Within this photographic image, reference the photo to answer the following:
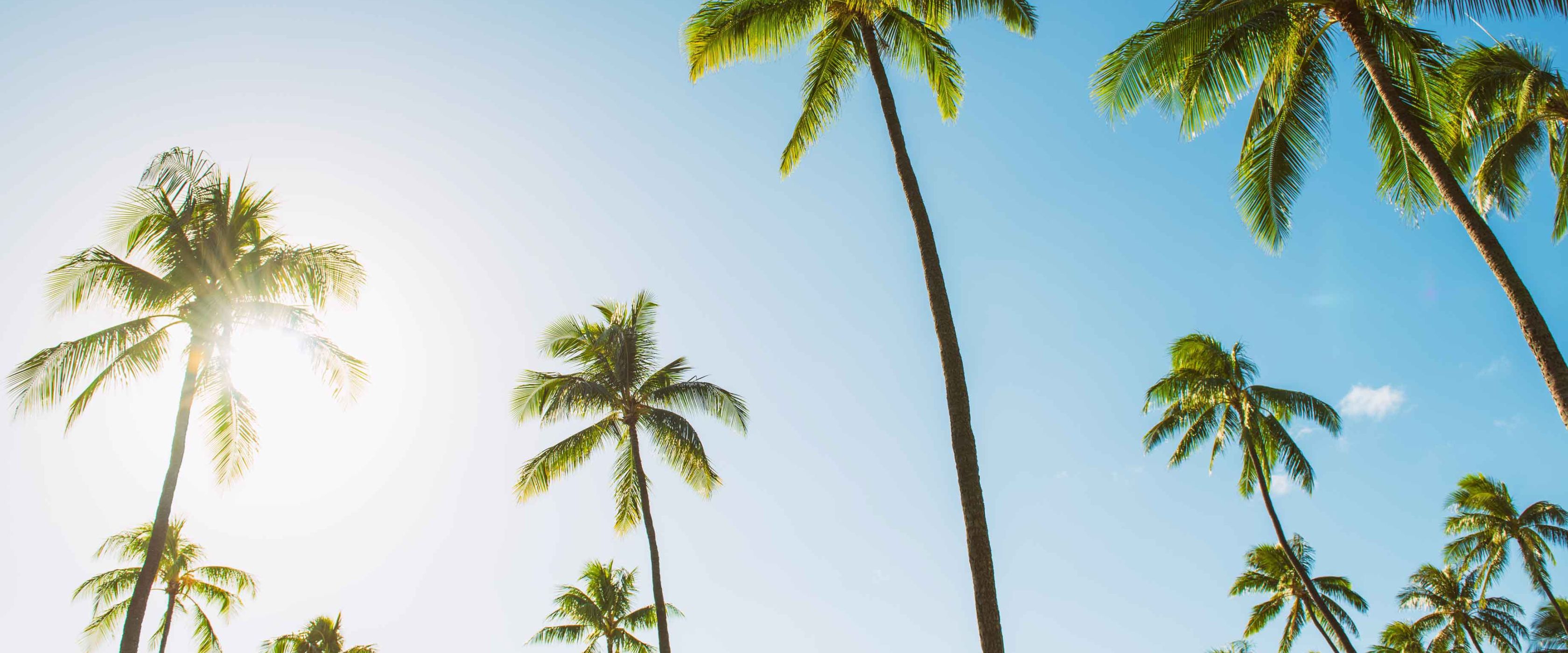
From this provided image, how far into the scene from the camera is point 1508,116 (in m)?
13.6

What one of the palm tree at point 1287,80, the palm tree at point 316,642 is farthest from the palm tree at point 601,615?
the palm tree at point 1287,80

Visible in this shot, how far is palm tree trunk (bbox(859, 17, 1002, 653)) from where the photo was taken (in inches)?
326

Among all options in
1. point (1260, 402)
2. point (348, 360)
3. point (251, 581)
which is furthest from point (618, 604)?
point (1260, 402)

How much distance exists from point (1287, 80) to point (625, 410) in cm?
1495

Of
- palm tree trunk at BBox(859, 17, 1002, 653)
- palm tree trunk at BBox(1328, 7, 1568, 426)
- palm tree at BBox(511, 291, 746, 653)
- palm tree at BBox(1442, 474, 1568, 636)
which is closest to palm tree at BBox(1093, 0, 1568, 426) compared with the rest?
palm tree trunk at BBox(1328, 7, 1568, 426)

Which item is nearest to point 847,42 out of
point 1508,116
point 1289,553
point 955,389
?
point 955,389

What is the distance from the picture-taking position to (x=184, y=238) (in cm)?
1348

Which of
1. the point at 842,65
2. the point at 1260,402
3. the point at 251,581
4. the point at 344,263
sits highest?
the point at 1260,402

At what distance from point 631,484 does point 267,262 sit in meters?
9.09

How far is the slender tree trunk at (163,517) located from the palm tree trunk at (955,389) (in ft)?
37.2

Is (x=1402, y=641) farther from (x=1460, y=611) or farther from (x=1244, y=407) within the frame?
(x=1244, y=407)

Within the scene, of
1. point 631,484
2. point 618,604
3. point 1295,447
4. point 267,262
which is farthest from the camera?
point 618,604

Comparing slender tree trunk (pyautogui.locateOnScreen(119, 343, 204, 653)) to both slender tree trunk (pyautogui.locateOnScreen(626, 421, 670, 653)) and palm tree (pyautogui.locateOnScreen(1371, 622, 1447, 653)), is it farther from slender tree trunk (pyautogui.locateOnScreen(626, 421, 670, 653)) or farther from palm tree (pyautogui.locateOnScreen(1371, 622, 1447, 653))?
palm tree (pyautogui.locateOnScreen(1371, 622, 1447, 653))

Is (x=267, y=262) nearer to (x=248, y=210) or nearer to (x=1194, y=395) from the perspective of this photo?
(x=248, y=210)
